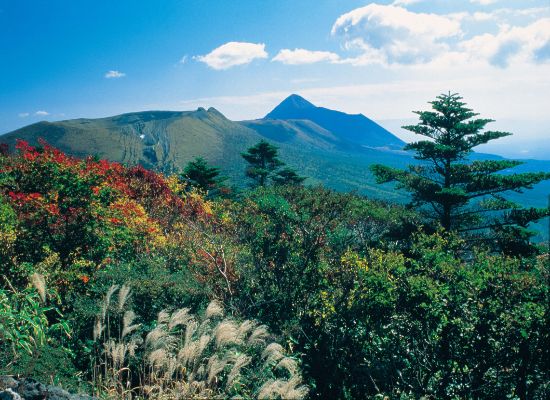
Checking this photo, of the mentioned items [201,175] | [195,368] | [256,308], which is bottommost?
[256,308]

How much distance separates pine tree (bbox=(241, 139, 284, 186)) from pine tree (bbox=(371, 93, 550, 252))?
1699 cm

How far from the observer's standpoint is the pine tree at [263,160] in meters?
37.6

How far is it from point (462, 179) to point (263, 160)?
21681 millimetres

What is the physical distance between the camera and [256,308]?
25.1 ft

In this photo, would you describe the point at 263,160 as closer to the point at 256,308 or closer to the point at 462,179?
the point at 462,179

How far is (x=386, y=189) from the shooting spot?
4205 inches

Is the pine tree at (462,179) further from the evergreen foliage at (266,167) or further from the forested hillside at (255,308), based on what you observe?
the evergreen foliage at (266,167)

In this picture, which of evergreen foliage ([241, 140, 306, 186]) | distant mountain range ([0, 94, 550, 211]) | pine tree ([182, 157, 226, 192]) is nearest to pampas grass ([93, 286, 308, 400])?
pine tree ([182, 157, 226, 192])

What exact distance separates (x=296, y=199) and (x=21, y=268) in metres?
6.46

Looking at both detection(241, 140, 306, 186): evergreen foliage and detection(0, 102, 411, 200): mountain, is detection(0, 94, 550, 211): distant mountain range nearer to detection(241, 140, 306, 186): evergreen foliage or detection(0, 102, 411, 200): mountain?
detection(0, 102, 411, 200): mountain

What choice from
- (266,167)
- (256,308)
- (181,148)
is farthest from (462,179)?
(181,148)

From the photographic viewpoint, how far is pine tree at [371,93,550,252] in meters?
20.8

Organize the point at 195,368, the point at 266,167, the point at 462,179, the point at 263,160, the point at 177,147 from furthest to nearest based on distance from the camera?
the point at 177,147 < the point at 263,160 < the point at 266,167 < the point at 462,179 < the point at 195,368

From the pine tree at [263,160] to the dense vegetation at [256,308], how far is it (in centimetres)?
2777
